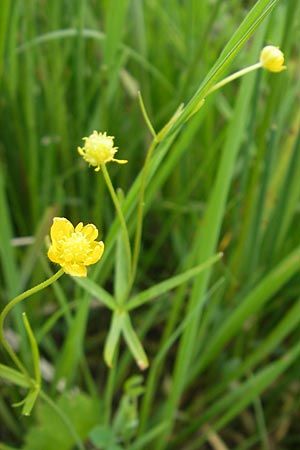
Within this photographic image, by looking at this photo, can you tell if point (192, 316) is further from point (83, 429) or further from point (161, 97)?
point (161, 97)

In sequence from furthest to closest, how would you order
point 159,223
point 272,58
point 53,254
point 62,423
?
point 159,223 → point 62,423 → point 272,58 → point 53,254

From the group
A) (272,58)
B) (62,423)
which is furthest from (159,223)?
(272,58)

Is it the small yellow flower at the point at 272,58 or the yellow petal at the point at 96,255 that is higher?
the small yellow flower at the point at 272,58

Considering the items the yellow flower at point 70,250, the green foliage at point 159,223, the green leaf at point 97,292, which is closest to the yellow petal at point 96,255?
the yellow flower at point 70,250

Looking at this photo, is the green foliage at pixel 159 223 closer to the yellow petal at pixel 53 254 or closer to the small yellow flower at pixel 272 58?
the small yellow flower at pixel 272 58

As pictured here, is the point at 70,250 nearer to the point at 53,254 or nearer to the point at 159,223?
the point at 53,254

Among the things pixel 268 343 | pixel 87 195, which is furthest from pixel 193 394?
pixel 87 195

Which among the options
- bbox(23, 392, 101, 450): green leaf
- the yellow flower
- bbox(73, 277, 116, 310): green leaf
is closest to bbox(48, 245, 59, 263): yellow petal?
the yellow flower
